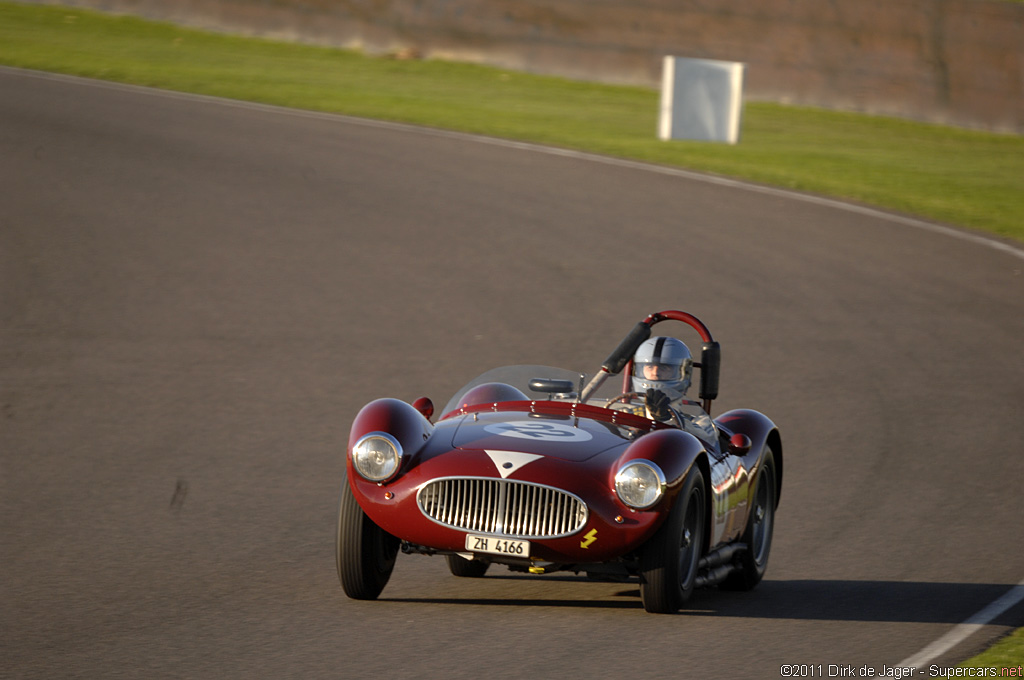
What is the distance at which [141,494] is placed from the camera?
9.30m

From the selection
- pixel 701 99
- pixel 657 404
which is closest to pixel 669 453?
pixel 657 404

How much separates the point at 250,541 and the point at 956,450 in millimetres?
5402

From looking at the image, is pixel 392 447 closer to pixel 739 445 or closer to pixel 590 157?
pixel 739 445

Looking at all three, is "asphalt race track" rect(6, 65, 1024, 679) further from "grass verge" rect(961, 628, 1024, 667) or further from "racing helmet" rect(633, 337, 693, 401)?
"racing helmet" rect(633, 337, 693, 401)

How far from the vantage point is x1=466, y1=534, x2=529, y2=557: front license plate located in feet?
22.6

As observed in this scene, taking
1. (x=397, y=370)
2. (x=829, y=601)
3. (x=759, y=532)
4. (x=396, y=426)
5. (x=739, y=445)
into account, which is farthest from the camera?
(x=397, y=370)

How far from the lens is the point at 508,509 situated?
6.96 metres

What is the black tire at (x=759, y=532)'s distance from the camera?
8.20m

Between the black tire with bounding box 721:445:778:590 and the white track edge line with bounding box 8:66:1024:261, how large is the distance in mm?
10434

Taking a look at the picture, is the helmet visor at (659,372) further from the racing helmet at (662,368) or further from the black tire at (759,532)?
the black tire at (759,532)

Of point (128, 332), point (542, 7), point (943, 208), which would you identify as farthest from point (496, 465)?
point (542, 7)

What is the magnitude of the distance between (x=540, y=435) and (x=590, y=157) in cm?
1611

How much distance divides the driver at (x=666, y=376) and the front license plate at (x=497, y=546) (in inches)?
61.0

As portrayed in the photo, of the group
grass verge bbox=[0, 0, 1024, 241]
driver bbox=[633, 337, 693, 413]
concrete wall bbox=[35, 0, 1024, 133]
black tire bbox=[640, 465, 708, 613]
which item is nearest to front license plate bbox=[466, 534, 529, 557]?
black tire bbox=[640, 465, 708, 613]
